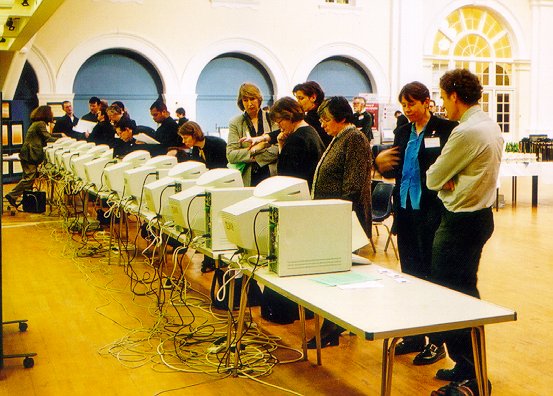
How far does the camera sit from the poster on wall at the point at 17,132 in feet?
37.1

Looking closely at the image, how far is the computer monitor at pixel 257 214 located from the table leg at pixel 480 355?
100cm

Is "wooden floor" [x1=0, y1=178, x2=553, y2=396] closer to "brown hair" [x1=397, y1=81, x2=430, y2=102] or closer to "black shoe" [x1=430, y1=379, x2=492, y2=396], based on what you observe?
"black shoe" [x1=430, y1=379, x2=492, y2=396]

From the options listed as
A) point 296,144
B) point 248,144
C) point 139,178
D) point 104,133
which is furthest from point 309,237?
point 104,133

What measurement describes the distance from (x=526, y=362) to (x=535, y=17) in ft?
49.6

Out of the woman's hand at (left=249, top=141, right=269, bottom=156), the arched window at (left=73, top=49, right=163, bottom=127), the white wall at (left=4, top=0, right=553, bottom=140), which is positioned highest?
the white wall at (left=4, top=0, right=553, bottom=140)

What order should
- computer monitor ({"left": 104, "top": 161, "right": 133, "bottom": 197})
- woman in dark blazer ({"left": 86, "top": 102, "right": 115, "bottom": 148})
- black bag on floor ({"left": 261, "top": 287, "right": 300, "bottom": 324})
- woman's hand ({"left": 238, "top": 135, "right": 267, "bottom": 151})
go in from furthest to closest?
woman in dark blazer ({"left": 86, "top": 102, "right": 115, "bottom": 148})
computer monitor ({"left": 104, "top": 161, "right": 133, "bottom": 197})
woman's hand ({"left": 238, "top": 135, "right": 267, "bottom": 151})
black bag on floor ({"left": 261, "top": 287, "right": 300, "bottom": 324})

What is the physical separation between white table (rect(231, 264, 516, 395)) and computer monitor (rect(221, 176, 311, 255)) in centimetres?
29

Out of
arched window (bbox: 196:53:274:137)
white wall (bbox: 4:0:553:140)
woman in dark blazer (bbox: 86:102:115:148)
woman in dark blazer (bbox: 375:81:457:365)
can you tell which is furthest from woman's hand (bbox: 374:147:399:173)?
arched window (bbox: 196:53:274:137)

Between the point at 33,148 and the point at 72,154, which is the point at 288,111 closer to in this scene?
the point at 72,154

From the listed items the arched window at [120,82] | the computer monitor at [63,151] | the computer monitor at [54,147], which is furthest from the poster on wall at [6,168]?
the computer monitor at [63,151]

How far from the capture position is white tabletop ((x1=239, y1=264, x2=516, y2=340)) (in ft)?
7.30

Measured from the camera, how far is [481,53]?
16625 millimetres

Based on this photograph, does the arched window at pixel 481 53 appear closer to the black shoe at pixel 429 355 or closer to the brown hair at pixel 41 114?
the brown hair at pixel 41 114

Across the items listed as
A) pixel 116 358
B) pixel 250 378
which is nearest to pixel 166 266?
pixel 116 358
